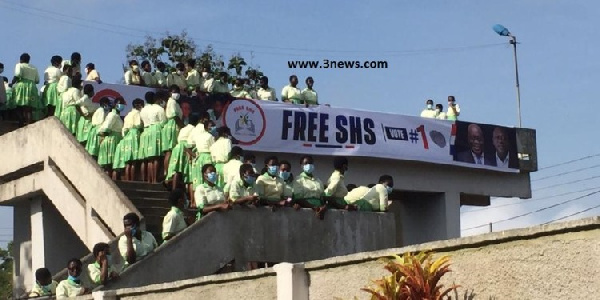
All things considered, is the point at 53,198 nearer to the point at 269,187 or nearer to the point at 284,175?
the point at 269,187

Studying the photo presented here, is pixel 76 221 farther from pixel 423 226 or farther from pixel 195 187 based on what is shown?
pixel 423 226

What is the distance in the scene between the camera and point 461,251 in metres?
7.36

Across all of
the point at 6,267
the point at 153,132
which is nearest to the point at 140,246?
the point at 153,132

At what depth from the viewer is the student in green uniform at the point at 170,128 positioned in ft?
51.6

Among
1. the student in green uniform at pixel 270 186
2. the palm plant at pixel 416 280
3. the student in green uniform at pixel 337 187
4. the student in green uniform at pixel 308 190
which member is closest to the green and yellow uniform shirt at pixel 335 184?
the student in green uniform at pixel 337 187

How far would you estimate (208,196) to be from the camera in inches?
550

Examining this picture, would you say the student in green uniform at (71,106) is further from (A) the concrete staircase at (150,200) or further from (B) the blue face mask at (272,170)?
(B) the blue face mask at (272,170)

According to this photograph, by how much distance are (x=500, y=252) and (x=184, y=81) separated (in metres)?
13.4

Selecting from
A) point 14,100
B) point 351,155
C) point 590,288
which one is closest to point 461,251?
point 590,288

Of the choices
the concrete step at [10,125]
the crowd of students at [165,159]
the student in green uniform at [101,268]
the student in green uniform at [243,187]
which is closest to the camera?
the student in green uniform at [101,268]

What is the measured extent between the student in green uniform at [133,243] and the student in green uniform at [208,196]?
2.94 ft

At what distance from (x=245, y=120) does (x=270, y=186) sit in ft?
17.8

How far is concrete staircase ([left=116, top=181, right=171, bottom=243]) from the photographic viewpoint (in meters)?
14.7

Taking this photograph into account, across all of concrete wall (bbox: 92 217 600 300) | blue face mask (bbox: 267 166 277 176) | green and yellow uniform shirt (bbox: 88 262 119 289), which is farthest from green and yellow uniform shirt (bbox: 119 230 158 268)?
concrete wall (bbox: 92 217 600 300)
